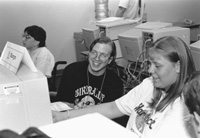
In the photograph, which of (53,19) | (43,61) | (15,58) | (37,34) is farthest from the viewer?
(53,19)

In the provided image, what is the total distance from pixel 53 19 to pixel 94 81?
10.1ft

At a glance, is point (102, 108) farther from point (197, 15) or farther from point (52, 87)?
point (197, 15)

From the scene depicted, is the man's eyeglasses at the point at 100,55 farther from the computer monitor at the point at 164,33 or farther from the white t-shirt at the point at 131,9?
the white t-shirt at the point at 131,9

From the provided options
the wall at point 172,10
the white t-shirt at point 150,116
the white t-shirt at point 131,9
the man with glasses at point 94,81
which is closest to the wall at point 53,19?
the white t-shirt at point 131,9

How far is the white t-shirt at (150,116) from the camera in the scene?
115 cm

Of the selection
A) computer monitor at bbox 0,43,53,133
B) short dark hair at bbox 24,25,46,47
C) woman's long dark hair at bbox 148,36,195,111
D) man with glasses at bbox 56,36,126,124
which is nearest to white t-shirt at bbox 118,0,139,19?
short dark hair at bbox 24,25,46,47

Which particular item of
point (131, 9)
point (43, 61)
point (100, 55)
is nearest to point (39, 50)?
point (43, 61)

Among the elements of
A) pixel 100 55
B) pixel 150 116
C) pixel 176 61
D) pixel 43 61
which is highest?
pixel 176 61

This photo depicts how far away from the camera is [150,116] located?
1.30 metres

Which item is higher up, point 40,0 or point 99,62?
point 40,0

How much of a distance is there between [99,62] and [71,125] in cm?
134

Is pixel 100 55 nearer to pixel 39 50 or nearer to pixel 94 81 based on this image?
pixel 94 81

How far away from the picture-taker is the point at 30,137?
446 mm

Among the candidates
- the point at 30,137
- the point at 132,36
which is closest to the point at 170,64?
the point at 30,137
